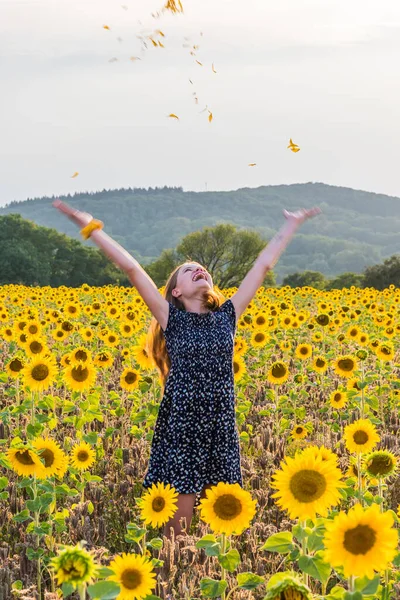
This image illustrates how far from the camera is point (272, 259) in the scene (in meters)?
4.63

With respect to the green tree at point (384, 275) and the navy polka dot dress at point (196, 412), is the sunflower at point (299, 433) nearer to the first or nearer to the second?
the navy polka dot dress at point (196, 412)

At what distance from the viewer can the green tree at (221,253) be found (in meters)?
54.3

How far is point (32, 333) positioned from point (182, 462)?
3.40m

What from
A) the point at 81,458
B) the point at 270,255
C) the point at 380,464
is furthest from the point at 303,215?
the point at 81,458

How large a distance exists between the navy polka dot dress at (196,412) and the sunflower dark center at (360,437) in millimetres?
778

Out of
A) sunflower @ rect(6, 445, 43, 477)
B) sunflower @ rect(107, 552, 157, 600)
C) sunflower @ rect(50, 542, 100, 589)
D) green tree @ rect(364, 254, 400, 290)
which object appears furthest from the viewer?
green tree @ rect(364, 254, 400, 290)

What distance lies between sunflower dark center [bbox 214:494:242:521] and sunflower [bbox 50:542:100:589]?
2.93 feet

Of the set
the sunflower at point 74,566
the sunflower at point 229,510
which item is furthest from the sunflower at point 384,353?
the sunflower at point 74,566

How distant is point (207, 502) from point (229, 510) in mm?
82

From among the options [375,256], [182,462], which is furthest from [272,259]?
[375,256]

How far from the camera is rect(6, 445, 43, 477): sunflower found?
369 centimetres

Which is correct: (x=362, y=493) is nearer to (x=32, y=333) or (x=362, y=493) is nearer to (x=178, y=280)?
(x=178, y=280)

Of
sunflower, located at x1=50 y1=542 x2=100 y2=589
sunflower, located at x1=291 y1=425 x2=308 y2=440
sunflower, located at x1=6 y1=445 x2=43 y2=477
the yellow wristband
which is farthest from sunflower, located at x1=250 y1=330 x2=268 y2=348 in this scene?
sunflower, located at x1=50 y1=542 x2=100 y2=589

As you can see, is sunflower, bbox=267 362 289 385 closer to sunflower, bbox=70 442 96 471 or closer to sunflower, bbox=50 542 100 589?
sunflower, bbox=70 442 96 471
